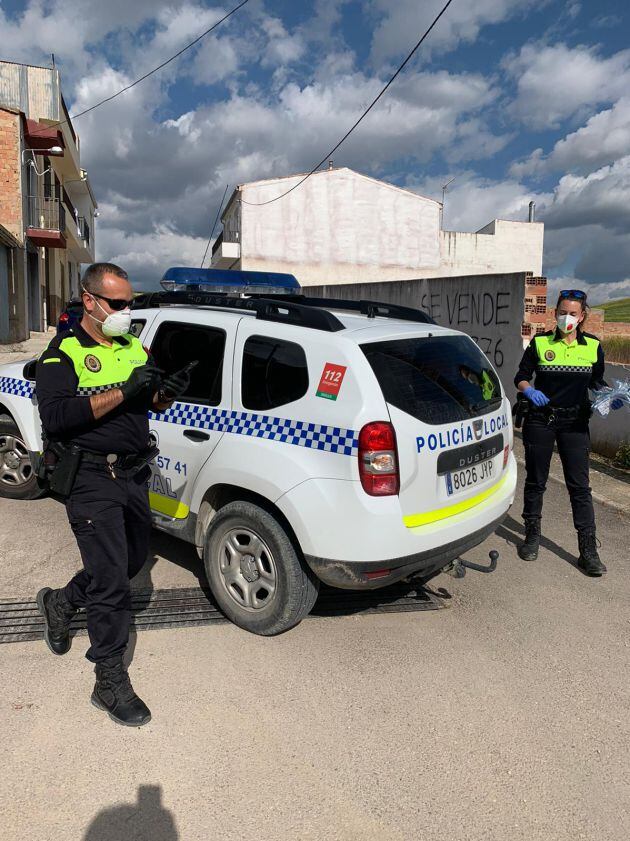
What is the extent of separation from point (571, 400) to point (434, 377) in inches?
64.7

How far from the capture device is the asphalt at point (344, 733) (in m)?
2.12

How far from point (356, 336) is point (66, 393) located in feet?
4.44

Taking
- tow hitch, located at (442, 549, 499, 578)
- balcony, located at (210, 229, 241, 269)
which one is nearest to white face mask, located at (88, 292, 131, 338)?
tow hitch, located at (442, 549, 499, 578)

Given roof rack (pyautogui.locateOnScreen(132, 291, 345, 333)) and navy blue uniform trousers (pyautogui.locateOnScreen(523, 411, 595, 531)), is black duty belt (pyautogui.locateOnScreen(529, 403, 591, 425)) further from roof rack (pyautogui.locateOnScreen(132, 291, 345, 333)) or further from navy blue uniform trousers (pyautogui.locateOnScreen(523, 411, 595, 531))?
roof rack (pyautogui.locateOnScreen(132, 291, 345, 333))

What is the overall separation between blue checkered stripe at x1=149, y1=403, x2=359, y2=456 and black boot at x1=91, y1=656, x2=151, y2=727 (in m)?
1.22

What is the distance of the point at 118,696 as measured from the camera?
8.53 ft

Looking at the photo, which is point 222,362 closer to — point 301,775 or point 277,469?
point 277,469

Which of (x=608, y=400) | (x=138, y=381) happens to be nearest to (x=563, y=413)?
(x=608, y=400)

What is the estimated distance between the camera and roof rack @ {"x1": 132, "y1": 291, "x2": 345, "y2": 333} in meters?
3.12

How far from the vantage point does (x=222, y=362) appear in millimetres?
3447

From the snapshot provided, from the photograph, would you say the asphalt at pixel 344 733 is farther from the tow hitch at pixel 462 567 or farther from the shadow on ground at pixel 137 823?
the tow hitch at pixel 462 567

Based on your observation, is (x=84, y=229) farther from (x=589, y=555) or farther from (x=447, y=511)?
(x=447, y=511)

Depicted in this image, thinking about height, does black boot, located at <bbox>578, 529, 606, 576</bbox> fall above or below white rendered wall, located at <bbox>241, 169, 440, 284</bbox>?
below

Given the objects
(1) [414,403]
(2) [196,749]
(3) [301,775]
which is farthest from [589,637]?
(2) [196,749]
